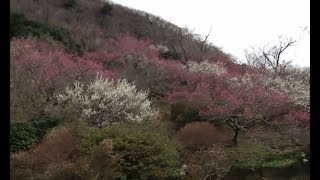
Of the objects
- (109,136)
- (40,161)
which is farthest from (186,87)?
(40,161)

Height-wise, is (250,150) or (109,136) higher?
(109,136)

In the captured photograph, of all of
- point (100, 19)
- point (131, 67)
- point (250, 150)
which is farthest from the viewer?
point (100, 19)

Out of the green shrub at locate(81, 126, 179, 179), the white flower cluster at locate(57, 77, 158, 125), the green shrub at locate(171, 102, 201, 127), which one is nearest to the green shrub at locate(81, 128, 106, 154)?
the green shrub at locate(81, 126, 179, 179)

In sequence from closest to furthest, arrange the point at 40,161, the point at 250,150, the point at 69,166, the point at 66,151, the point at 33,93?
the point at 69,166, the point at 40,161, the point at 66,151, the point at 33,93, the point at 250,150

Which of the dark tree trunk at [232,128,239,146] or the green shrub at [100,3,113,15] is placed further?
the green shrub at [100,3,113,15]

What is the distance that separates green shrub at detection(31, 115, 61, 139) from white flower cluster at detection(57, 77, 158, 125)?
128 cm

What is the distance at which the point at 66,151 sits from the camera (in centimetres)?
1318

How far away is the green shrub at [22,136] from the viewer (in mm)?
14469

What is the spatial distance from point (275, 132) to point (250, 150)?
293cm

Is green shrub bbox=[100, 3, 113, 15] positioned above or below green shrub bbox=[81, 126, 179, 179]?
above

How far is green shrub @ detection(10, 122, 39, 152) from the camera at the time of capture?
1447 centimetres

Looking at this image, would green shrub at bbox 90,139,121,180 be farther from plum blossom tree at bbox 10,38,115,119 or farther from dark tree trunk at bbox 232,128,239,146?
dark tree trunk at bbox 232,128,239,146
